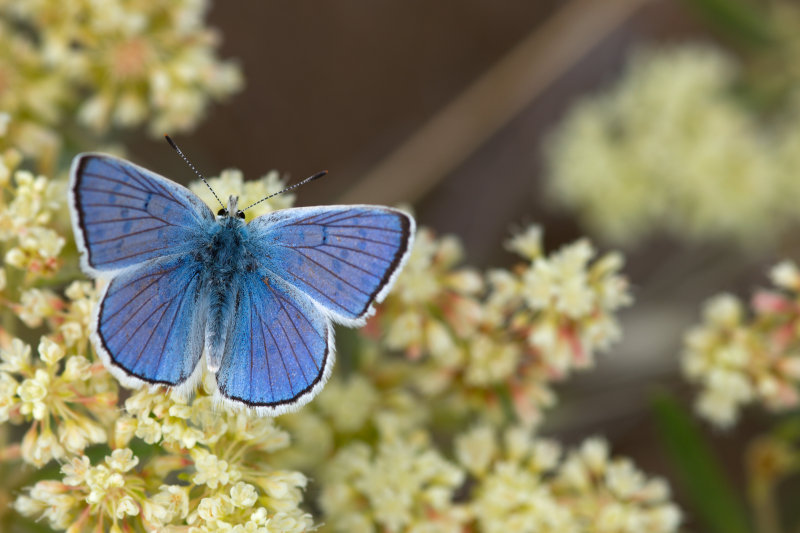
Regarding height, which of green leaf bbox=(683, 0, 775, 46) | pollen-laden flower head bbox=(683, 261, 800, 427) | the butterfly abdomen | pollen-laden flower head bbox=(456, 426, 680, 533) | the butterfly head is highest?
green leaf bbox=(683, 0, 775, 46)

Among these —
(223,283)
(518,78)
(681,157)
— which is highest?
(518,78)

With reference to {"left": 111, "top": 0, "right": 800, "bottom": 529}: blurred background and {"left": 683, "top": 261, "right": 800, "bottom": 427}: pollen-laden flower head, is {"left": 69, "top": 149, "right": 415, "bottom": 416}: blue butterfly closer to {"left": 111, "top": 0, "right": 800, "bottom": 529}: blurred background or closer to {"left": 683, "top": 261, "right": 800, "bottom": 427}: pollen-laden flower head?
{"left": 683, "top": 261, "right": 800, "bottom": 427}: pollen-laden flower head

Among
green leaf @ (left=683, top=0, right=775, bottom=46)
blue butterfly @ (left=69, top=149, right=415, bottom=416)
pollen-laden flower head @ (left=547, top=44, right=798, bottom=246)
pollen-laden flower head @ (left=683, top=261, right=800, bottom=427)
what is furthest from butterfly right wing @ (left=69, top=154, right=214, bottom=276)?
green leaf @ (left=683, top=0, right=775, bottom=46)

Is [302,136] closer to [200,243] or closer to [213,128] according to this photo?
[213,128]

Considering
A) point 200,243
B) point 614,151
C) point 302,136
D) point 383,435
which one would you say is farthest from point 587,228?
point 200,243

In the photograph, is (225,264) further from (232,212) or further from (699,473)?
(699,473)

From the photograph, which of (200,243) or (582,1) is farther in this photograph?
(582,1)

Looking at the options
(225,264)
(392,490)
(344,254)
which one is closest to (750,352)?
(392,490)
